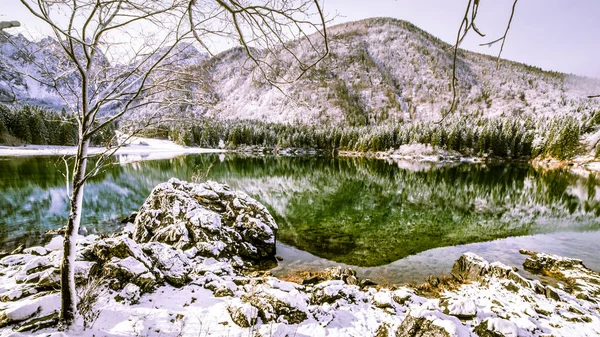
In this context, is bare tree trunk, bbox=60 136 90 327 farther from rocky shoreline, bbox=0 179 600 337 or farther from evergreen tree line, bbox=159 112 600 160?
evergreen tree line, bbox=159 112 600 160

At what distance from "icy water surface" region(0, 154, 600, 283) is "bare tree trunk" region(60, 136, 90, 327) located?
708cm

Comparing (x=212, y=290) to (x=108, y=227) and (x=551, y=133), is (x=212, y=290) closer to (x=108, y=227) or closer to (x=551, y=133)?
(x=108, y=227)

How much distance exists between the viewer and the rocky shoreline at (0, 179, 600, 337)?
5.03 m

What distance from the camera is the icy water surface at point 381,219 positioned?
12203mm

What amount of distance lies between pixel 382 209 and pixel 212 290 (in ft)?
54.2

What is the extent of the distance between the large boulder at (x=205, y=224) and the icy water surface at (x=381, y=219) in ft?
5.23

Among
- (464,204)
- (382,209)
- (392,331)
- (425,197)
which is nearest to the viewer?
(392,331)

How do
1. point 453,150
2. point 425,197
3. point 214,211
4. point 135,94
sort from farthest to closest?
point 453,150 → point 425,197 → point 214,211 → point 135,94

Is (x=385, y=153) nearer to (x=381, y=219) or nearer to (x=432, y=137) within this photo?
(x=432, y=137)

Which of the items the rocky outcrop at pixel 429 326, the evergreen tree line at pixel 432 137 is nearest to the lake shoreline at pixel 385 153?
the evergreen tree line at pixel 432 137

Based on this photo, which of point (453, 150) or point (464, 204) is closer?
point (464, 204)

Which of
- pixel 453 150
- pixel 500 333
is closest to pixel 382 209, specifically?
pixel 500 333

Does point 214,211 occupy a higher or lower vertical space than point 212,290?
Result: higher

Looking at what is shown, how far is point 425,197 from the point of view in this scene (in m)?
26.1
